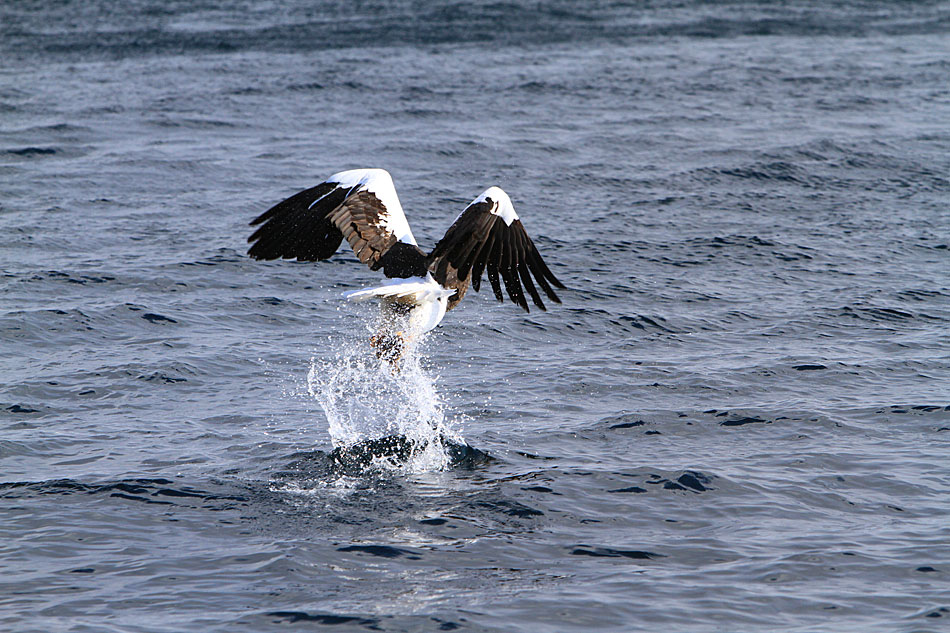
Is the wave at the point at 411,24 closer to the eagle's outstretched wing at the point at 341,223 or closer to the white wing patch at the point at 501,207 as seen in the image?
the eagle's outstretched wing at the point at 341,223

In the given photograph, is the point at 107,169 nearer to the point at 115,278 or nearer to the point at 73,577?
the point at 115,278

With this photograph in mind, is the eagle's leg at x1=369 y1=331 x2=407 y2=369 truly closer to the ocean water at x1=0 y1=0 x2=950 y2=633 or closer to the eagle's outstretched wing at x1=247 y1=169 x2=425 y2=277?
the ocean water at x1=0 y1=0 x2=950 y2=633

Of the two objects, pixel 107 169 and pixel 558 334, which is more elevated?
pixel 107 169

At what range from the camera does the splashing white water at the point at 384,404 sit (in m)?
7.94

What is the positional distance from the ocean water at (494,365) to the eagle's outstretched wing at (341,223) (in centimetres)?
88

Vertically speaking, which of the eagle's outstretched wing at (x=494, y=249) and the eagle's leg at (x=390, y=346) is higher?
the eagle's outstretched wing at (x=494, y=249)

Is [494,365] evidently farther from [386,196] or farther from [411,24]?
[411,24]

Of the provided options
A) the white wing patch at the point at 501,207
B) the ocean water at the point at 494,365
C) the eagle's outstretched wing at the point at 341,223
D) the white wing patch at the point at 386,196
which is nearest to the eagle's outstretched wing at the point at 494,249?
the white wing patch at the point at 501,207

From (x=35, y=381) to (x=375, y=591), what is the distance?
13.7 feet

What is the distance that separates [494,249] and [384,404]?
2063 mm

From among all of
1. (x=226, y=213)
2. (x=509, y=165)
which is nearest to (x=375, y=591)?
(x=226, y=213)

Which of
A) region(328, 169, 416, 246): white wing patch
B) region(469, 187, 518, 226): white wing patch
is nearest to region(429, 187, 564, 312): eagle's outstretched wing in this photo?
region(469, 187, 518, 226): white wing patch

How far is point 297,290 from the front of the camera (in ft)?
37.5

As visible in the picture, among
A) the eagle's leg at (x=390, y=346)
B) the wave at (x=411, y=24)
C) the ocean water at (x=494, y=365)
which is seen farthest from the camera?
the wave at (x=411, y=24)
